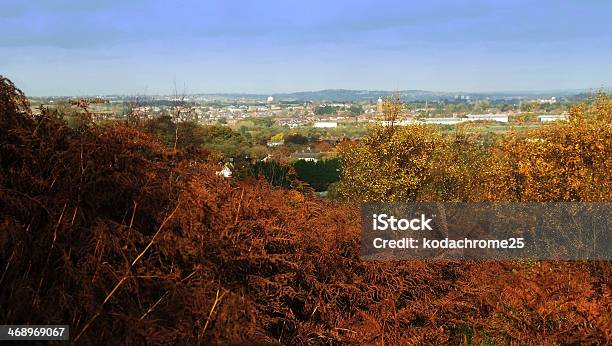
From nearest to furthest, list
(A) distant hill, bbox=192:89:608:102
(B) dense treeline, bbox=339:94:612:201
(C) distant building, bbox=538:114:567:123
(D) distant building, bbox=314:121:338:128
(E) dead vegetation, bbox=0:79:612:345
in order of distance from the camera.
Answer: (E) dead vegetation, bbox=0:79:612:345 → (B) dense treeline, bbox=339:94:612:201 → (C) distant building, bbox=538:114:567:123 → (D) distant building, bbox=314:121:338:128 → (A) distant hill, bbox=192:89:608:102

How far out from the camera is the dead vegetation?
351cm

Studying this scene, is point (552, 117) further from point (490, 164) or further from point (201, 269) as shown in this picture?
point (201, 269)

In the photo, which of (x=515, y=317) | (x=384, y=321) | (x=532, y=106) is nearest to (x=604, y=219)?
(x=532, y=106)

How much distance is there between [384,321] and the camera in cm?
546

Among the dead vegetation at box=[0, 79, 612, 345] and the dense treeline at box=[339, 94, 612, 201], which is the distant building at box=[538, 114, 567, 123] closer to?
the dense treeline at box=[339, 94, 612, 201]

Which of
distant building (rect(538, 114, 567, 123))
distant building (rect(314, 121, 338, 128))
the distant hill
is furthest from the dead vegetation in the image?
the distant hill

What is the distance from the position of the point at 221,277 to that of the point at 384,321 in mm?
1660

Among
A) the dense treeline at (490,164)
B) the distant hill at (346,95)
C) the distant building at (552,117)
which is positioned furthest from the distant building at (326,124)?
the distant building at (552,117)

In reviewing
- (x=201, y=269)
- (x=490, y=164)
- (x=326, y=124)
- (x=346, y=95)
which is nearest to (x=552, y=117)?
(x=490, y=164)

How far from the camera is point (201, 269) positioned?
13.9ft

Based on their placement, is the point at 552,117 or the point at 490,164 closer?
the point at 490,164

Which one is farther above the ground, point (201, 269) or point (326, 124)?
point (201, 269)

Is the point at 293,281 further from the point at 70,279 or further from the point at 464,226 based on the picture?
the point at 464,226

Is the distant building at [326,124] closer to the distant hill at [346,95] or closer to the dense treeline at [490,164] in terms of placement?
the distant hill at [346,95]
